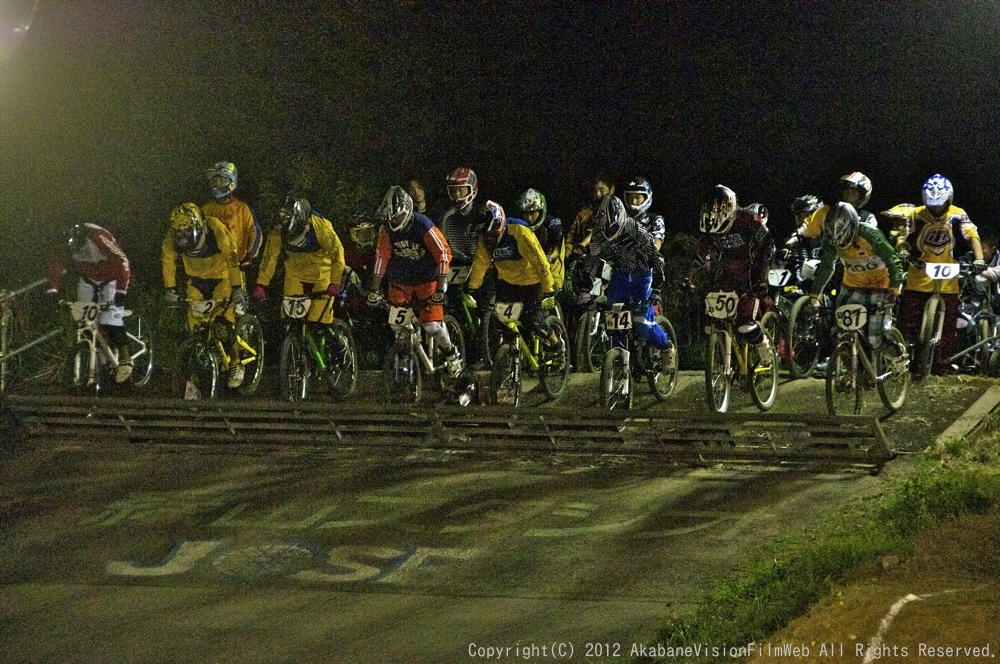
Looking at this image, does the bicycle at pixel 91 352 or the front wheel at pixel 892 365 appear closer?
the front wheel at pixel 892 365

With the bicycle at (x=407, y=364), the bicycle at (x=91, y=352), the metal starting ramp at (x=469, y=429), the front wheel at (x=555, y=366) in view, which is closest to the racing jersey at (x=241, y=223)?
the bicycle at (x=91, y=352)

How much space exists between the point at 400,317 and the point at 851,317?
4.13m

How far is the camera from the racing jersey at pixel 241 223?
13977mm

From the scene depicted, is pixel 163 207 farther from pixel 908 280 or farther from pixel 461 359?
pixel 908 280

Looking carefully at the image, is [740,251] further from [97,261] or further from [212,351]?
[97,261]

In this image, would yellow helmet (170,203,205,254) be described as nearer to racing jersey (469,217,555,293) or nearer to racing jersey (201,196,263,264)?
racing jersey (201,196,263,264)

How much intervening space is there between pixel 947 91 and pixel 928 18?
1.03m

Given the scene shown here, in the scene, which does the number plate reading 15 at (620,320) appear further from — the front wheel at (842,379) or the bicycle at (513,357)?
the front wheel at (842,379)

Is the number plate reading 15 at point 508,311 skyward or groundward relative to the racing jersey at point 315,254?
groundward

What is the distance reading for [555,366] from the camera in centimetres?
1291

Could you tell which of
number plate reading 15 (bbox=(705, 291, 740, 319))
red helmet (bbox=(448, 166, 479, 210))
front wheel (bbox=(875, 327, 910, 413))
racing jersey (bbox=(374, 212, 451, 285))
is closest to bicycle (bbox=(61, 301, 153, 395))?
racing jersey (bbox=(374, 212, 451, 285))

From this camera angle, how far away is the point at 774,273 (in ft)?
44.9

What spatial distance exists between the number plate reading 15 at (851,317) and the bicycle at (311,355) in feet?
15.7

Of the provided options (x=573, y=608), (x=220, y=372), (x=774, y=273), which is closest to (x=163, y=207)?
(x=220, y=372)
